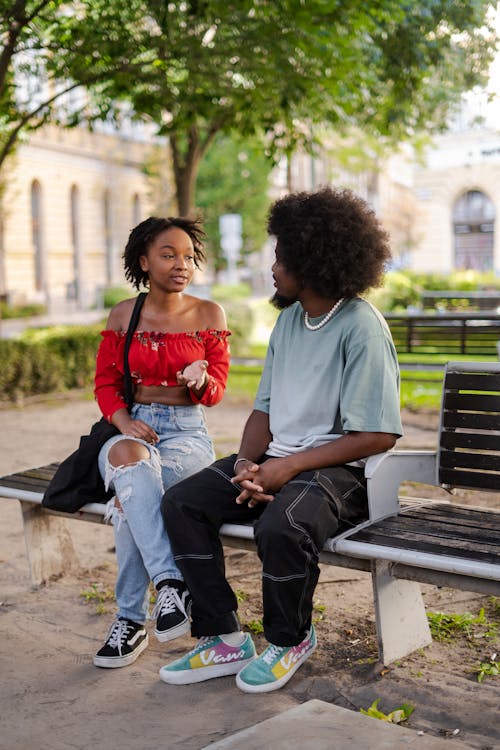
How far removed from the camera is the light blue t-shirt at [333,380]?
10.8ft

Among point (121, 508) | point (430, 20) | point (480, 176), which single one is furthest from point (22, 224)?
point (121, 508)

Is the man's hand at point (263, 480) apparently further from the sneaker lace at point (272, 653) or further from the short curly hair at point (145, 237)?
the short curly hair at point (145, 237)

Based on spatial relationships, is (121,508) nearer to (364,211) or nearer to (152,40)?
(364,211)

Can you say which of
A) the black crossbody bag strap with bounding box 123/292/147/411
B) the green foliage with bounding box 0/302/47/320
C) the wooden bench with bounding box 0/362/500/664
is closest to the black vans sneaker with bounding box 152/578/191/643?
the wooden bench with bounding box 0/362/500/664

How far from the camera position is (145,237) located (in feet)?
13.2

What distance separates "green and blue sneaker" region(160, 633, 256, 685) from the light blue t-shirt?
697 mm

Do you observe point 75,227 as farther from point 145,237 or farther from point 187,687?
point 187,687

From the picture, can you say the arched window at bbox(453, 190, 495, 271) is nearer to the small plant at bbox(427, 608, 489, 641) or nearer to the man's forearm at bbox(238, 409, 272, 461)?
the small plant at bbox(427, 608, 489, 641)

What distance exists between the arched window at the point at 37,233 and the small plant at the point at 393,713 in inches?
1225

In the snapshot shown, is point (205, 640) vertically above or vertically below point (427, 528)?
below

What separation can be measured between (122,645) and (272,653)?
0.61m

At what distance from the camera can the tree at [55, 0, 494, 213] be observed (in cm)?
666

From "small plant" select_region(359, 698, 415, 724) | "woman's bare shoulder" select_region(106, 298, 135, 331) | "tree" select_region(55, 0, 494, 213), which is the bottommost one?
"small plant" select_region(359, 698, 415, 724)

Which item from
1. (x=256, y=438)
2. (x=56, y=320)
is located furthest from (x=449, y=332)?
(x=56, y=320)
